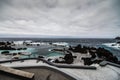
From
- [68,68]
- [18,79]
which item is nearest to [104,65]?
[68,68]

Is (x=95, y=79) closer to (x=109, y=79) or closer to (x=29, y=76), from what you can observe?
(x=109, y=79)

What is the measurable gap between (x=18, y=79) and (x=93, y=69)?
6695mm

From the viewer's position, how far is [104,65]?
10703 millimetres

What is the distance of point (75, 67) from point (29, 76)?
5.23 meters

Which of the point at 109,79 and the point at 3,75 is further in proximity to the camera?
the point at 109,79

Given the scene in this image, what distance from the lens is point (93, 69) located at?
31.2 ft

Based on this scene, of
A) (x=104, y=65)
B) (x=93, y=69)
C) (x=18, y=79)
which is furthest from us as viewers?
(x=104, y=65)

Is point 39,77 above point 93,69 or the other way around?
above

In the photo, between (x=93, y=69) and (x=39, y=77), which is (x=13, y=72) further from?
(x=93, y=69)

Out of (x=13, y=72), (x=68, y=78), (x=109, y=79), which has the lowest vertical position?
(x=109, y=79)

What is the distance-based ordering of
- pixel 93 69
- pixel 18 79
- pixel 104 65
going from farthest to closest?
pixel 104 65 < pixel 93 69 < pixel 18 79

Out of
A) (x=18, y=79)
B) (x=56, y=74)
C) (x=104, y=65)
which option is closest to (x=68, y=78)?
(x=56, y=74)

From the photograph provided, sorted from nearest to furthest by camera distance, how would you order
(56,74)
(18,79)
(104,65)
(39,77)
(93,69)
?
1. (18,79)
2. (39,77)
3. (56,74)
4. (93,69)
5. (104,65)

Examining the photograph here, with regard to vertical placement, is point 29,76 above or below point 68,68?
above
